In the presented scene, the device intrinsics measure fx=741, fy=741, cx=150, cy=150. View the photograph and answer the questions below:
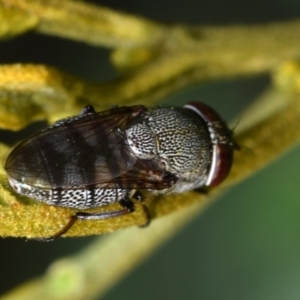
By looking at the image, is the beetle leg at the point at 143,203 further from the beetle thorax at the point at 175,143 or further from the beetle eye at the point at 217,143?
the beetle eye at the point at 217,143

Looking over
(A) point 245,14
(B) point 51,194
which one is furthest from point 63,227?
(A) point 245,14

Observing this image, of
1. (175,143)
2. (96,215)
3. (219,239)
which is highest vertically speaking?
(175,143)

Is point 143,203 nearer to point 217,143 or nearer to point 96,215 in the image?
point 96,215

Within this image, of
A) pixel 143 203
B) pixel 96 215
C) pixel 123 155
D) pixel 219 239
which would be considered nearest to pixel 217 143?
pixel 123 155

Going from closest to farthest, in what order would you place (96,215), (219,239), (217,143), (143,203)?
(96,215) → (143,203) → (217,143) → (219,239)

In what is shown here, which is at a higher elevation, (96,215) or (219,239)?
(96,215)

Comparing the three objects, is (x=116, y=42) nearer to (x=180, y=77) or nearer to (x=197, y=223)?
(x=180, y=77)

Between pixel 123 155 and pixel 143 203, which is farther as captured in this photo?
pixel 123 155

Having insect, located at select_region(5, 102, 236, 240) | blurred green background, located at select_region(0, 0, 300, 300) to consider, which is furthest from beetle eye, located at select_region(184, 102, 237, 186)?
blurred green background, located at select_region(0, 0, 300, 300)
